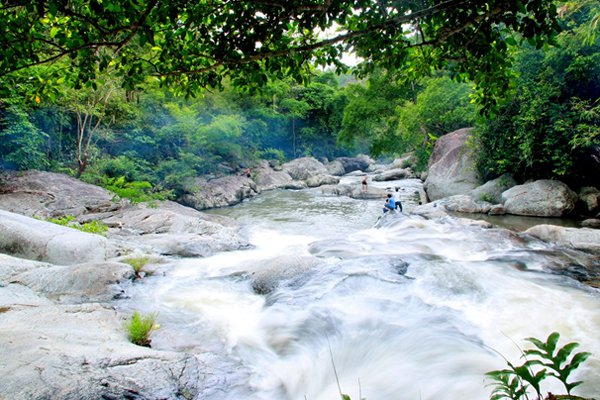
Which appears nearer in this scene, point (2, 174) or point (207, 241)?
point (207, 241)

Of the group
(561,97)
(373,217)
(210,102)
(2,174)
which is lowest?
(373,217)

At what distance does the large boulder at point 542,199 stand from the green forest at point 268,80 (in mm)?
728

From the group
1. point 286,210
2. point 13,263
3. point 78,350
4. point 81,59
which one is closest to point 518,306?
point 78,350

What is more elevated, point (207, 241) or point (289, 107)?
point (289, 107)

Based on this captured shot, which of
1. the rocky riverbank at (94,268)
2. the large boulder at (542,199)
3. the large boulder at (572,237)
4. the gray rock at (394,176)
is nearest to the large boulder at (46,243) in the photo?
the rocky riverbank at (94,268)

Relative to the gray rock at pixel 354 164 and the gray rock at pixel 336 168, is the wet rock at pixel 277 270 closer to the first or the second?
the gray rock at pixel 336 168

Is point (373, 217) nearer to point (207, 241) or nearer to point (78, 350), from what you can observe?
point (207, 241)

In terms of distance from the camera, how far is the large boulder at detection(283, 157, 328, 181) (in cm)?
3066

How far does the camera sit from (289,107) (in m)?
35.2

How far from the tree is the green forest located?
0.01 m

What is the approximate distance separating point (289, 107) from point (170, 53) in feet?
110

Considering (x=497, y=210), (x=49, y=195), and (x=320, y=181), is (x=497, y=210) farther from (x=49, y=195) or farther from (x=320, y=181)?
(x=49, y=195)

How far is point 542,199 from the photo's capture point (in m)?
11.8

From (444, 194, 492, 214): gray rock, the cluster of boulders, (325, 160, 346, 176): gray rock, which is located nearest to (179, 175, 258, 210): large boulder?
the cluster of boulders
